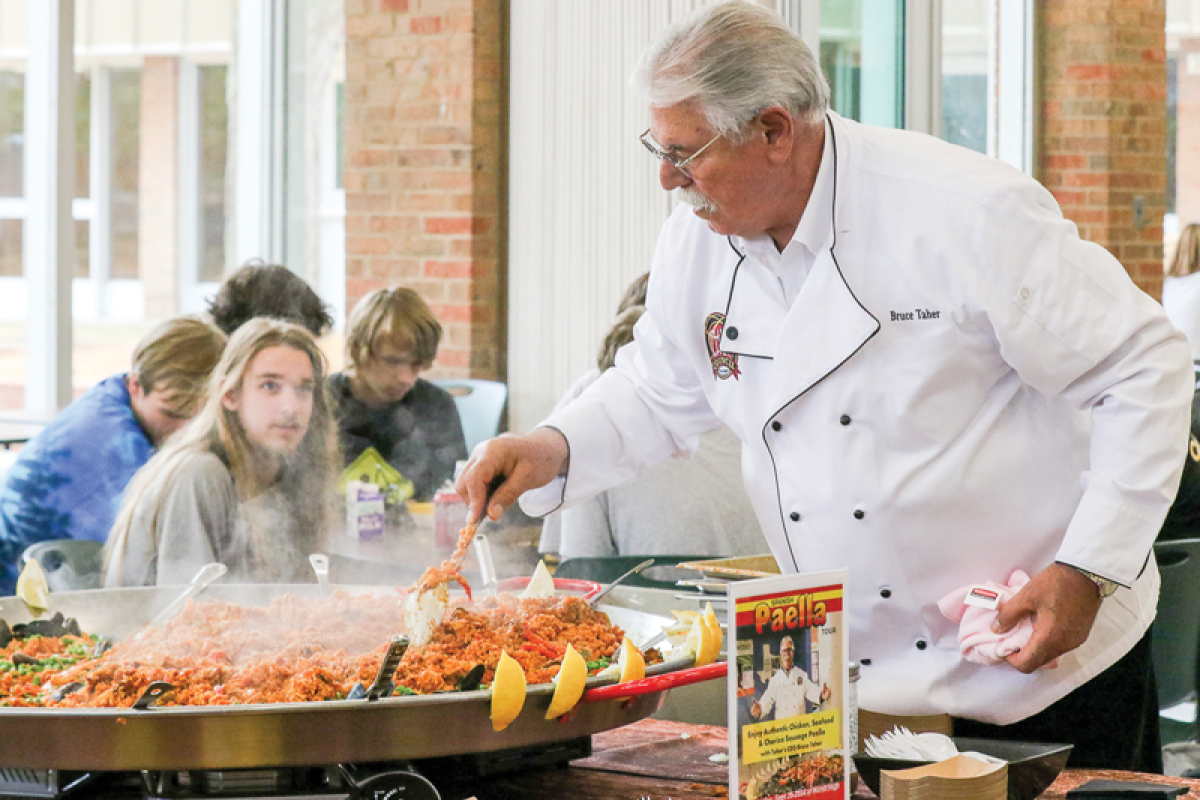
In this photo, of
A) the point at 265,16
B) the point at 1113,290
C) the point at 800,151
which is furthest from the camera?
the point at 265,16

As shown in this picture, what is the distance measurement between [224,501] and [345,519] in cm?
77

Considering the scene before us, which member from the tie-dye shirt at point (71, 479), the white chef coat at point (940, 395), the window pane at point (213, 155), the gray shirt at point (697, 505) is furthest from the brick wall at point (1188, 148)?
the white chef coat at point (940, 395)

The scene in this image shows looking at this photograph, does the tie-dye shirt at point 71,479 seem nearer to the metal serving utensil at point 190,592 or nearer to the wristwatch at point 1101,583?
the metal serving utensil at point 190,592

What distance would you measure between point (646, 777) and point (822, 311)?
2.01 feet

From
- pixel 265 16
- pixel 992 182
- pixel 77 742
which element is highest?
pixel 265 16

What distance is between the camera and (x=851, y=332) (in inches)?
63.1

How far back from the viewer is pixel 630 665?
1235 millimetres

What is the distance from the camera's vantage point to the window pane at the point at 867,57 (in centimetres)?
346

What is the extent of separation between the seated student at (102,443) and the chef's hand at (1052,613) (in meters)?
1.93

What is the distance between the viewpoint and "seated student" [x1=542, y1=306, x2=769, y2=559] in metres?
2.75

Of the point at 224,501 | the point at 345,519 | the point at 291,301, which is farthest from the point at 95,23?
the point at 224,501

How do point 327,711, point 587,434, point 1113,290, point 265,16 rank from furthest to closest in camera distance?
point 265,16, point 587,434, point 1113,290, point 327,711

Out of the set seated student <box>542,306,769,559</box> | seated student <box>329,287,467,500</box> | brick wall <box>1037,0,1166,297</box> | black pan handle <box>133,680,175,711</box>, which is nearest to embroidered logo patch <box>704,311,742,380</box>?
black pan handle <box>133,680,175,711</box>

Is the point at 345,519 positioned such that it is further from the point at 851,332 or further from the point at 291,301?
the point at 851,332
